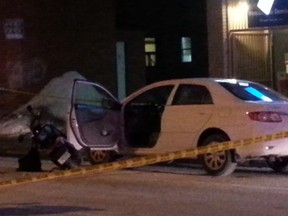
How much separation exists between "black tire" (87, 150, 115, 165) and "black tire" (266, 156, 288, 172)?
2.74m

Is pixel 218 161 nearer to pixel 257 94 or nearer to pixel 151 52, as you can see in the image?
pixel 257 94

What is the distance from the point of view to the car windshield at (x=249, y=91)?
16703mm

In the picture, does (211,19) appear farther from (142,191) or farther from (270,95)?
(142,191)

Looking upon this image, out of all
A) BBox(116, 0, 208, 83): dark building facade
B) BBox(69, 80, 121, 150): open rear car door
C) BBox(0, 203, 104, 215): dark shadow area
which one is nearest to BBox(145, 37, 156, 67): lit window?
BBox(116, 0, 208, 83): dark building facade

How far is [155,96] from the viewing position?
17750 mm

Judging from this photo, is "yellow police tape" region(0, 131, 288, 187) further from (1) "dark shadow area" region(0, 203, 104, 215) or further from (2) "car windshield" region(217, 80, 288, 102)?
(2) "car windshield" region(217, 80, 288, 102)

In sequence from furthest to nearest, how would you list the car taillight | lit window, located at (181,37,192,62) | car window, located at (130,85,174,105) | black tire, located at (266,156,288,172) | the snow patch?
lit window, located at (181,37,192,62) → the snow patch → car window, located at (130,85,174,105) → black tire, located at (266,156,288,172) → the car taillight

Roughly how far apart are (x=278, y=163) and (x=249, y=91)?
1388 mm

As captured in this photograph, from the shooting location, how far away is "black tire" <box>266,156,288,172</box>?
17.3 metres

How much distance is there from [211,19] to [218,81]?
296 inches

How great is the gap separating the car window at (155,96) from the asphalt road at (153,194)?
1180 mm

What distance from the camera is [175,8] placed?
133 feet

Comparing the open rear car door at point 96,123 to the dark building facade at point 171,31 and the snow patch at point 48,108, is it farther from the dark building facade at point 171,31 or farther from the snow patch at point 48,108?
the dark building facade at point 171,31

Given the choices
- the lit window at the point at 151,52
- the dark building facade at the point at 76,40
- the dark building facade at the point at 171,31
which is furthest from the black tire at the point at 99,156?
the lit window at the point at 151,52
